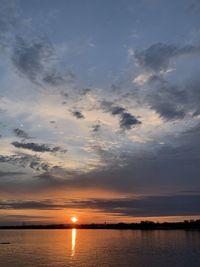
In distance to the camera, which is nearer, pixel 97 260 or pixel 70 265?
pixel 70 265

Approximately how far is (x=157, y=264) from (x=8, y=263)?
3775 cm

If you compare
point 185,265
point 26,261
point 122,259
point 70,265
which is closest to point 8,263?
point 26,261

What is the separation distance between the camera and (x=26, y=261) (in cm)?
9138

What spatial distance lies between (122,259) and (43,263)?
21.1m

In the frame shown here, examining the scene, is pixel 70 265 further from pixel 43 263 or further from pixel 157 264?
pixel 157 264

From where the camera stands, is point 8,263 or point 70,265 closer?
point 70,265

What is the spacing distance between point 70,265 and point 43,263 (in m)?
8.74

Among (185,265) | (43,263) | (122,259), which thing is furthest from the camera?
(122,259)

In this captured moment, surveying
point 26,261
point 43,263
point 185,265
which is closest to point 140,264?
point 185,265

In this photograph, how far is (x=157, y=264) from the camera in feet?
268

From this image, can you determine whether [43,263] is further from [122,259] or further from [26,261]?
[122,259]

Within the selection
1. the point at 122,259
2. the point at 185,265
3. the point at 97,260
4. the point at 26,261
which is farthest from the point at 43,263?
the point at 185,265

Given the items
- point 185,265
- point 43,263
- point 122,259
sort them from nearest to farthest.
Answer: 1. point 185,265
2. point 43,263
3. point 122,259

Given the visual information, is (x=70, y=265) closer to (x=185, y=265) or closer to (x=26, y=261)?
(x=26, y=261)
